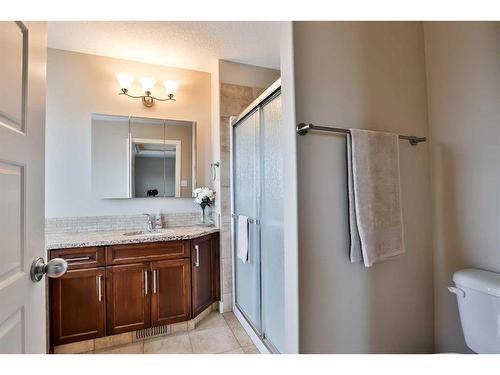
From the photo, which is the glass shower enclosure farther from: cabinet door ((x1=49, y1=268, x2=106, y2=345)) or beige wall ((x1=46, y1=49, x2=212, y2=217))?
cabinet door ((x1=49, y1=268, x2=106, y2=345))

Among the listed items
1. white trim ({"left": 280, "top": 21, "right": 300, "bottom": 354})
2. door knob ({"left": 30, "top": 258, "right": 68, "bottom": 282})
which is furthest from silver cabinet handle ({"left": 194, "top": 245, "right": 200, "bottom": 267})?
door knob ({"left": 30, "top": 258, "right": 68, "bottom": 282})

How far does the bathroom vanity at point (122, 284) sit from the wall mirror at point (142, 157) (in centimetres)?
50

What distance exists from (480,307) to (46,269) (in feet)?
5.66

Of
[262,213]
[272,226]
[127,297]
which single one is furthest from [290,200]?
[127,297]

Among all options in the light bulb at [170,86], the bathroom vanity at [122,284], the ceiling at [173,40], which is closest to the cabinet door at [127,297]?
the bathroom vanity at [122,284]

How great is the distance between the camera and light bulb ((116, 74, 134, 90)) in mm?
2258

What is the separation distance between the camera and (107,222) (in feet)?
7.34

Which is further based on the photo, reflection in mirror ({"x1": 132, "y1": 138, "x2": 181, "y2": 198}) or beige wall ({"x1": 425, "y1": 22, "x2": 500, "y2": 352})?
reflection in mirror ({"x1": 132, "y1": 138, "x2": 181, "y2": 198})

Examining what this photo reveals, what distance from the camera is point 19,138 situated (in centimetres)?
70

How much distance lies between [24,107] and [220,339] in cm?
196

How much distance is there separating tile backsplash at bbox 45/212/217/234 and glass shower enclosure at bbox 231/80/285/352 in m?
0.65

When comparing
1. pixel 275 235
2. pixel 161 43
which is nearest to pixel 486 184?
pixel 275 235

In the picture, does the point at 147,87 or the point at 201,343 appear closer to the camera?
the point at 201,343

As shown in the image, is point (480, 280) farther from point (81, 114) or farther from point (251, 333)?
point (81, 114)
